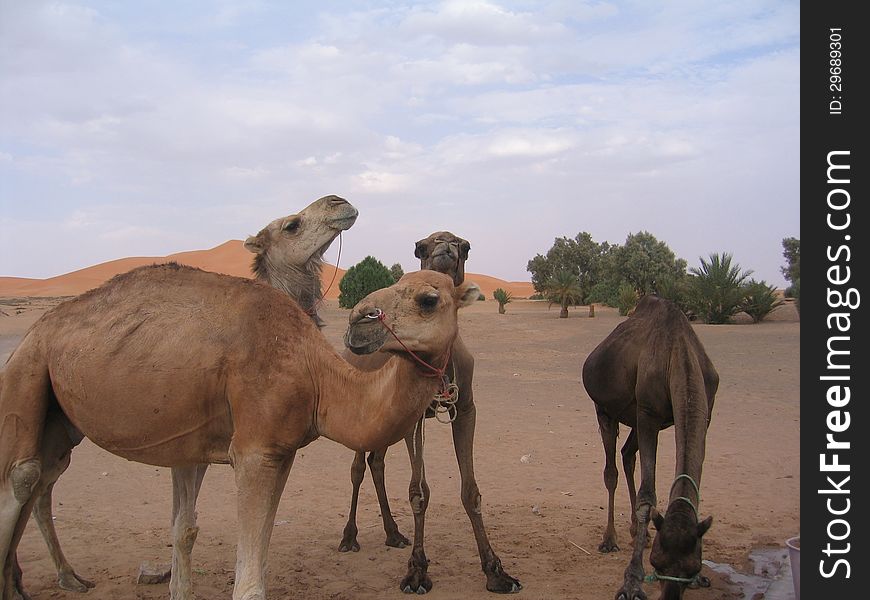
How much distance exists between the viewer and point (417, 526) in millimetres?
6234

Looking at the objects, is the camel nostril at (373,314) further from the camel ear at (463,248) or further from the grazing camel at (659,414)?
the camel ear at (463,248)

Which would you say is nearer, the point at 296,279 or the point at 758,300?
the point at 296,279

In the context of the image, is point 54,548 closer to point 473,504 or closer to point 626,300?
point 473,504

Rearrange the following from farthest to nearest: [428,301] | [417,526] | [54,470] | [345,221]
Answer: [417,526]
[345,221]
[54,470]
[428,301]

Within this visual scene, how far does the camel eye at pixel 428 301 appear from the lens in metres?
4.07

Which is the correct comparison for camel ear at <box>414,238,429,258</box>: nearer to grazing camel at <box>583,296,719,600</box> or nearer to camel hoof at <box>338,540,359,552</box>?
grazing camel at <box>583,296,719,600</box>

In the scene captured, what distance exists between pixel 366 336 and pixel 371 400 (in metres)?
0.45

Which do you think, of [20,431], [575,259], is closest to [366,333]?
[20,431]

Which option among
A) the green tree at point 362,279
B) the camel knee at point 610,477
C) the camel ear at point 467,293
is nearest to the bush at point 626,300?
the green tree at point 362,279

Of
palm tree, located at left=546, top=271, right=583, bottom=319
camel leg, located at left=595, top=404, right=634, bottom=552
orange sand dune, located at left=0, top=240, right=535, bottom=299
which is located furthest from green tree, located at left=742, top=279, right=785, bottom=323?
orange sand dune, located at left=0, top=240, right=535, bottom=299

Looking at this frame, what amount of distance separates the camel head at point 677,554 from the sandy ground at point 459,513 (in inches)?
69.1

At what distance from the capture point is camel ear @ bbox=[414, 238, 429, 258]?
639 cm

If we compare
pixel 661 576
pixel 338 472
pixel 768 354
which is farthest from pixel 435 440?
pixel 768 354
